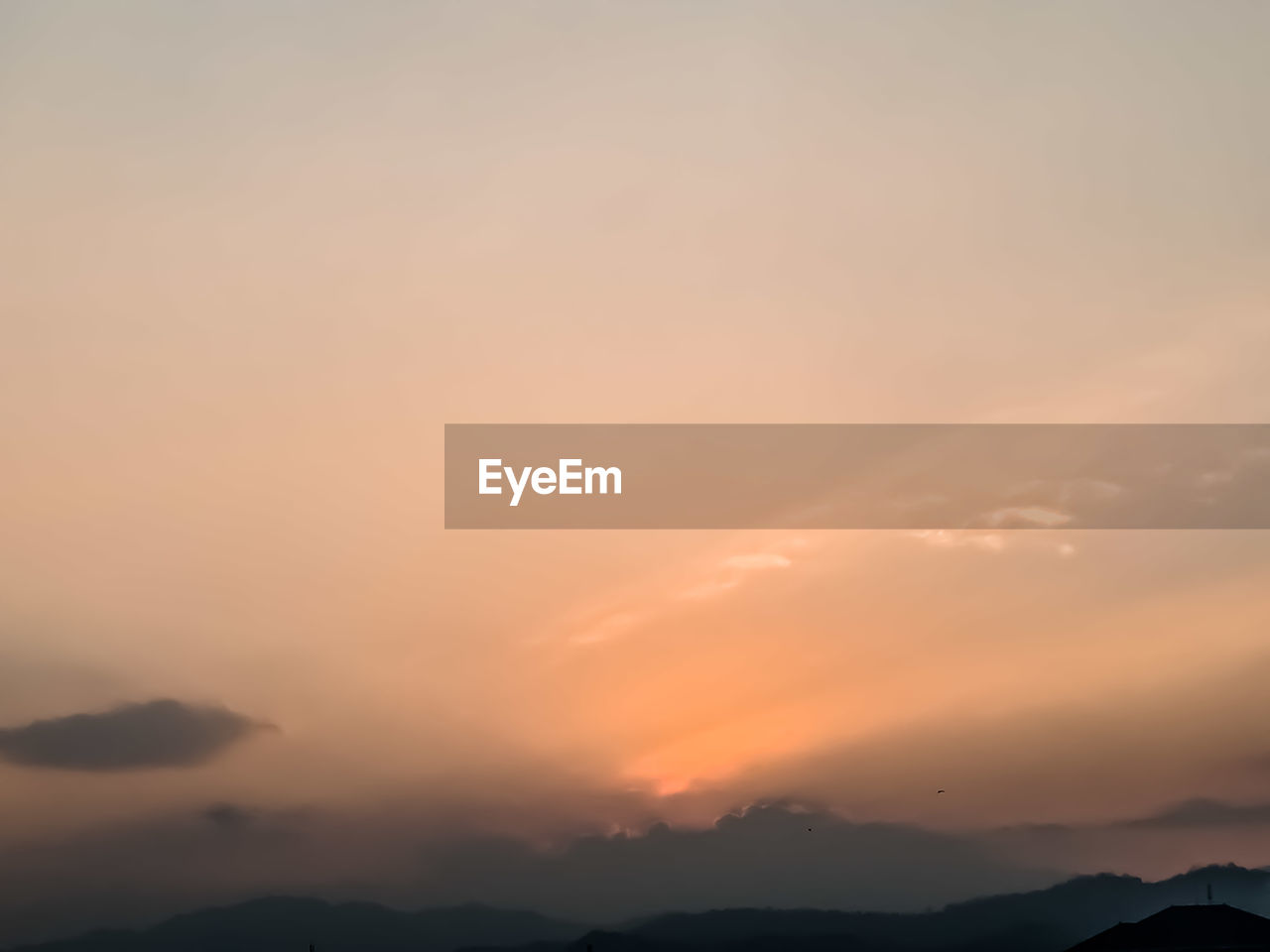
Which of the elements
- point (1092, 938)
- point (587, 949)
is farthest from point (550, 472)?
point (587, 949)

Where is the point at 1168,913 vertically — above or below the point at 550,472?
below

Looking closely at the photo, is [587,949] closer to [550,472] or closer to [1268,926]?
[1268,926]

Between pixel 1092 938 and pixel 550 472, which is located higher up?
pixel 550 472

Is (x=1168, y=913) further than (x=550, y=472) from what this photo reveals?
Yes

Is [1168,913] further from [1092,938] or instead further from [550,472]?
[550,472]

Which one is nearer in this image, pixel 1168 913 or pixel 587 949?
pixel 1168 913

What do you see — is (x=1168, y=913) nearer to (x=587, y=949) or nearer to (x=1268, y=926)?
(x=1268, y=926)

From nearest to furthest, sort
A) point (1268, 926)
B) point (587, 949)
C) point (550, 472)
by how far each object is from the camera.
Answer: point (550, 472), point (1268, 926), point (587, 949)

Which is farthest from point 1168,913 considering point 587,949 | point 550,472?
point 550,472

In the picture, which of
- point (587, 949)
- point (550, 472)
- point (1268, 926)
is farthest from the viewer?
point (587, 949)
